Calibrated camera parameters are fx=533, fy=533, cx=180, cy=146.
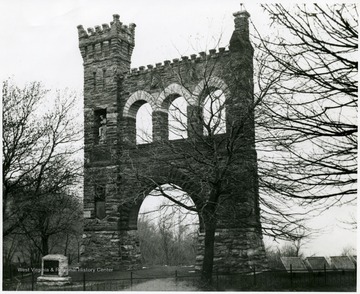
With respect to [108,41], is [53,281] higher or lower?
lower

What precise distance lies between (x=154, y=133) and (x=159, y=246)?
25.8 m

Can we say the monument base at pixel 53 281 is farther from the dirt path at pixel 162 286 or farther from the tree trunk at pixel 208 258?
the tree trunk at pixel 208 258

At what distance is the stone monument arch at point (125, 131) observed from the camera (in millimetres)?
19047

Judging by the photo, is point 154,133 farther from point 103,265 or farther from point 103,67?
point 103,265

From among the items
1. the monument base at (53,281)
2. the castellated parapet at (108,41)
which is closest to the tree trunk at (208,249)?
the monument base at (53,281)

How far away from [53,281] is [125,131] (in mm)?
6662

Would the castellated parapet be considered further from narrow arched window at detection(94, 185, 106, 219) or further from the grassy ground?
the grassy ground

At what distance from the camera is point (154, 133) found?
20.7 m

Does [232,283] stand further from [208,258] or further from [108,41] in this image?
[108,41]

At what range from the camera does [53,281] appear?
18125 mm

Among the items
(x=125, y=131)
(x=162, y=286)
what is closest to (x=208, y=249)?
(x=162, y=286)

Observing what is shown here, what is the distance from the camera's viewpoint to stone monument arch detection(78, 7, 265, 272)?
19047 millimetres

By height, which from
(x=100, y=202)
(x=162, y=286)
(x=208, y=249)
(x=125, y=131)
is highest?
(x=125, y=131)

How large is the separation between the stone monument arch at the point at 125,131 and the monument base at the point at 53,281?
3.23m
